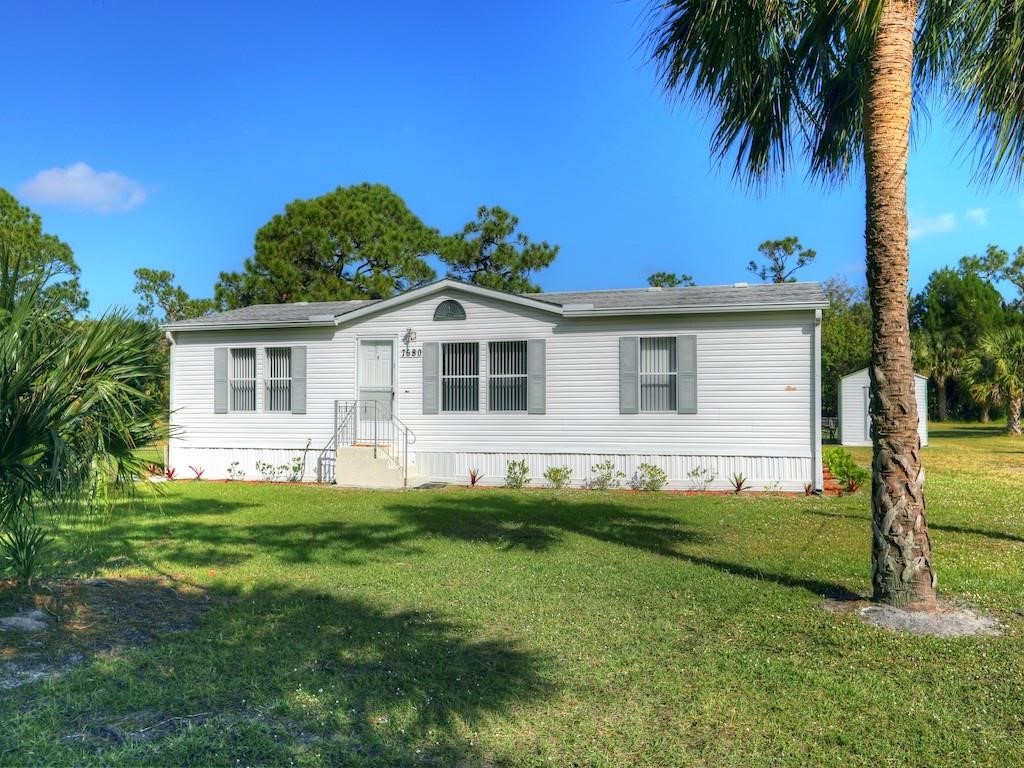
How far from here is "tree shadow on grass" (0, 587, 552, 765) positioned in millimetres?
3438

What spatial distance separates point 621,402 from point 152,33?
10788mm

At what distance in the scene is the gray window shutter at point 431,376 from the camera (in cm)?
1521

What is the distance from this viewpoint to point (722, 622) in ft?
17.9

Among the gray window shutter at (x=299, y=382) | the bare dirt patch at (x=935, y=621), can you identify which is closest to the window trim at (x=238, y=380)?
the gray window shutter at (x=299, y=382)

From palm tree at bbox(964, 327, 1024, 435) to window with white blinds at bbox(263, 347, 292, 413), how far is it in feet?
86.6

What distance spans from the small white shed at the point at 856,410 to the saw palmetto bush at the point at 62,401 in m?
23.2

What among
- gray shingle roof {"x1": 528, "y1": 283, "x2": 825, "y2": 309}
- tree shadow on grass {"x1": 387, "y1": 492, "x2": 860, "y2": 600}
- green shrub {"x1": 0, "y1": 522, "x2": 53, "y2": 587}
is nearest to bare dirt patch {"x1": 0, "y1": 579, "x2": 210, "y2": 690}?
green shrub {"x1": 0, "y1": 522, "x2": 53, "y2": 587}

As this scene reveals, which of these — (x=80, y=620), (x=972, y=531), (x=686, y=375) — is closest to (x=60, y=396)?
(x=80, y=620)

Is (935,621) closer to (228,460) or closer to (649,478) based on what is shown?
(649,478)

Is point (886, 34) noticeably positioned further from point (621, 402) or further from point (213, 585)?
point (621, 402)

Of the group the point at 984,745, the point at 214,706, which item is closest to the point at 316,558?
the point at 214,706

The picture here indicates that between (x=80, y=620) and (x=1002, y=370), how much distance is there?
104ft

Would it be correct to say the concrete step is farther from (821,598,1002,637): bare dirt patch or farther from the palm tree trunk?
the palm tree trunk

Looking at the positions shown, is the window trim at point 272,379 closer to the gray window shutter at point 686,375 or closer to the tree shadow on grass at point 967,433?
the gray window shutter at point 686,375
